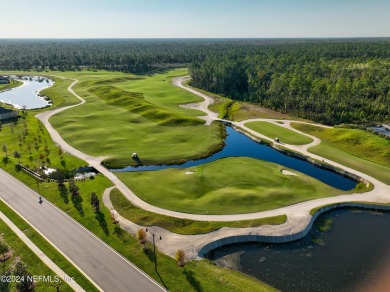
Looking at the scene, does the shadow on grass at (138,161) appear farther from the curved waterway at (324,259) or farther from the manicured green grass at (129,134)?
the curved waterway at (324,259)

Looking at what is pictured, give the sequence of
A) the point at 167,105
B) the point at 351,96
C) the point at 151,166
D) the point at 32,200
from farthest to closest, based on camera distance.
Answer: the point at 167,105
the point at 351,96
the point at 151,166
the point at 32,200

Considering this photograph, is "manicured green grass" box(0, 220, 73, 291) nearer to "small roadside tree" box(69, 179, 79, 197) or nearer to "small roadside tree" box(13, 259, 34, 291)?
"small roadside tree" box(13, 259, 34, 291)

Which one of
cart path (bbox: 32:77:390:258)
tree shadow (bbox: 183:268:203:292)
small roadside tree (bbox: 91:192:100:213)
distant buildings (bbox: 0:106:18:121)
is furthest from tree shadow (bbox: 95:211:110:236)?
distant buildings (bbox: 0:106:18:121)

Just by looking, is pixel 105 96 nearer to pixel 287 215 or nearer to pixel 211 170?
pixel 211 170

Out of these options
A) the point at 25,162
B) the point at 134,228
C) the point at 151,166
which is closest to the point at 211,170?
the point at 151,166

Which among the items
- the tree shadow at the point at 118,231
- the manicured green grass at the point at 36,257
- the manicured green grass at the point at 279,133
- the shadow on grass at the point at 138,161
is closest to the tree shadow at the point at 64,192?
the manicured green grass at the point at 36,257

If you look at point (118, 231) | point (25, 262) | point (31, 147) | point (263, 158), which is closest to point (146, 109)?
point (31, 147)

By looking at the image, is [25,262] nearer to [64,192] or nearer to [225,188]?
[64,192]
